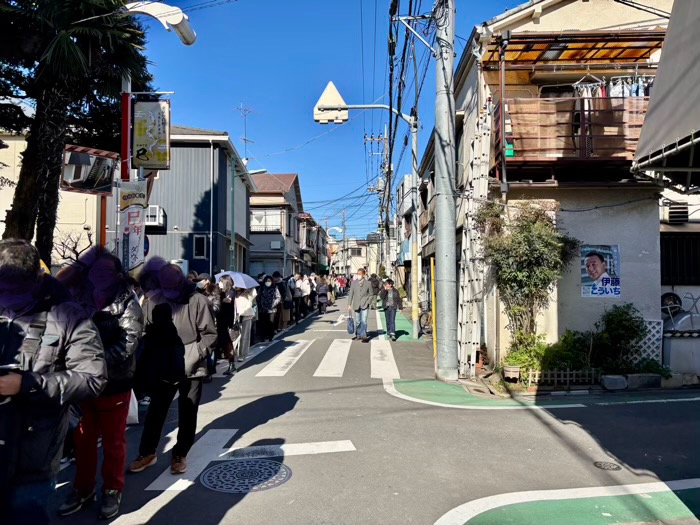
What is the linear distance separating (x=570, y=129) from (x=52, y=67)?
29.5 ft

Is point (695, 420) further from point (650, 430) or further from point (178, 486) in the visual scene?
point (178, 486)

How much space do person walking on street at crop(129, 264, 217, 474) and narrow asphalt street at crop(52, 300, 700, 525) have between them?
297 millimetres

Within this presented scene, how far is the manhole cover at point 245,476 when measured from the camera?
4305 mm

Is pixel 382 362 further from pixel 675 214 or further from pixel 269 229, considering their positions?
pixel 269 229

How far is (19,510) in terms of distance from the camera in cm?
208

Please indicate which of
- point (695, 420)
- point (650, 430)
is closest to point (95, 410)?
point (650, 430)

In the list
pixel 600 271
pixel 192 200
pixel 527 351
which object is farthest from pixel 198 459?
pixel 192 200

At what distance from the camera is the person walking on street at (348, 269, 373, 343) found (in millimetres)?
13695

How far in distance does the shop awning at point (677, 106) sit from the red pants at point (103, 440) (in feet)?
14.9

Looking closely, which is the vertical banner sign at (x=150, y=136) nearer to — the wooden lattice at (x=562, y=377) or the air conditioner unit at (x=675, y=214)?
the wooden lattice at (x=562, y=377)

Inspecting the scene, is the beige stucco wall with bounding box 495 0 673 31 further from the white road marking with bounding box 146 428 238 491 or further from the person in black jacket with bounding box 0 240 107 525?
the person in black jacket with bounding box 0 240 107 525

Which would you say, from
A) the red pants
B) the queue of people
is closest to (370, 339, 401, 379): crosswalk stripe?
the queue of people

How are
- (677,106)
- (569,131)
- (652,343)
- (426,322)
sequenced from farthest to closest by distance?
(426,322), (569,131), (652,343), (677,106)

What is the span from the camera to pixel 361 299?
13.8 m
